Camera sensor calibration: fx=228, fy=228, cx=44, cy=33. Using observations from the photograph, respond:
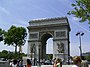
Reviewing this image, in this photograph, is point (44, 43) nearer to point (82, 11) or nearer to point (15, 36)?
point (15, 36)

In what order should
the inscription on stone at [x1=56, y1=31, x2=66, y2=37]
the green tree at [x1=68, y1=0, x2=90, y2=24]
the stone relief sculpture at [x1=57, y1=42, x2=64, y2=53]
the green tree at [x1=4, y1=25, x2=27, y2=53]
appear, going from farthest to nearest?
the green tree at [x1=4, y1=25, x2=27, y2=53]
the inscription on stone at [x1=56, y1=31, x2=66, y2=37]
the stone relief sculpture at [x1=57, y1=42, x2=64, y2=53]
the green tree at [x1=68, y1=0, x2=90, y2=24]

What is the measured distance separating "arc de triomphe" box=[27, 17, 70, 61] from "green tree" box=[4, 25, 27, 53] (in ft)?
17.0

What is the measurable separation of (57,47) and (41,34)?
21.1 feet

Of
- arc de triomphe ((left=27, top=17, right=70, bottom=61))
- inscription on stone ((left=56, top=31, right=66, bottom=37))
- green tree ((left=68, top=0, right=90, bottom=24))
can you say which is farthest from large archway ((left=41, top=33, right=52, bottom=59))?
green tree ((left=68, top=0, right=90, bottom=24))

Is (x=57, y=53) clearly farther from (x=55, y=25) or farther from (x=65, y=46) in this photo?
(x=55, y=25)

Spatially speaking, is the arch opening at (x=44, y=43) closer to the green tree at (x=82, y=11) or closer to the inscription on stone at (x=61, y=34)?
the inscription on stone at (x=61, y=34)

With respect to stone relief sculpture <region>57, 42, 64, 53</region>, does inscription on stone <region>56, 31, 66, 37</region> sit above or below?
above

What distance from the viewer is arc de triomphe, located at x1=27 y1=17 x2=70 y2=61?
59750 millimetres

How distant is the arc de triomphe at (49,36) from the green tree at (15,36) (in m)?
5.17

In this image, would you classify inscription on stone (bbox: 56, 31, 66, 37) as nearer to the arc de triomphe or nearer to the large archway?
the arc de triomphe

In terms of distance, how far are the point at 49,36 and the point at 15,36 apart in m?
11.2

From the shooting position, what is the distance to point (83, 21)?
18.2 m

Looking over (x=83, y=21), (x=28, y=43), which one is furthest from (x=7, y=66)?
(x=28, y=43)

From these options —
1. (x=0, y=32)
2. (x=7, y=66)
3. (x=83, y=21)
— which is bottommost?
(x=7, y=66)
